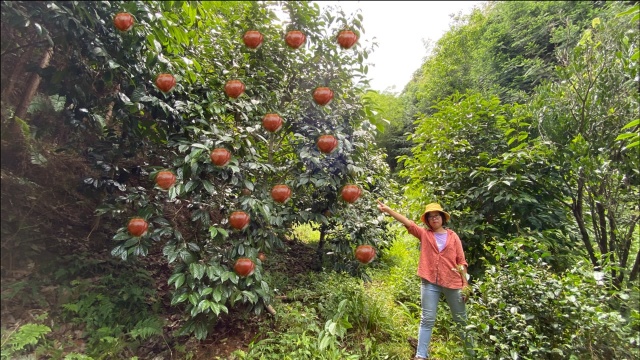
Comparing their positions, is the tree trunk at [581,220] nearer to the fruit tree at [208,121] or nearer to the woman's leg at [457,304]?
the woman's leg at [457,304]

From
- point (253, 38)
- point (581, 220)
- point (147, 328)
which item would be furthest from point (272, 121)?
point (581, 220)

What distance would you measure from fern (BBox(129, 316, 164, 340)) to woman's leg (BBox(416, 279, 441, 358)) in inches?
71.7

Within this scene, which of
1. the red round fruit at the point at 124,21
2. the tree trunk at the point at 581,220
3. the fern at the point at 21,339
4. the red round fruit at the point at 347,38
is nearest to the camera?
the red round fruit at the point at 124,21

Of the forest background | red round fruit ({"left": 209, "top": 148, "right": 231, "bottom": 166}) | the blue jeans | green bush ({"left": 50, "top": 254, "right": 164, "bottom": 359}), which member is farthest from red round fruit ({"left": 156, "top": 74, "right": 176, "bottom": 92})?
the blue jeans

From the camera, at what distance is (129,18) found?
172 centimetres

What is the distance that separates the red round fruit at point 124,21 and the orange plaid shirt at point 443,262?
7.64 ft

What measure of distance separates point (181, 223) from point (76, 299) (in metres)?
0.92

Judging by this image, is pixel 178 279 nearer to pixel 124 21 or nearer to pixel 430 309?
pixel 124 21

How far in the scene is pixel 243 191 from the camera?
222 cm

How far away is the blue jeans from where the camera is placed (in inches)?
85.7

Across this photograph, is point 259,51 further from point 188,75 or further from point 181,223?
point 181,223

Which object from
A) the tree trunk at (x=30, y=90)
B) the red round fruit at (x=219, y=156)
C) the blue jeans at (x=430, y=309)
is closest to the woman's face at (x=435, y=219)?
the blue jeans at (x=430, y=309)

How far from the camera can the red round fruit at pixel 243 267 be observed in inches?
81.4

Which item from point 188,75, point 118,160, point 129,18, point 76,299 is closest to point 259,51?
point 188,75
